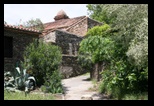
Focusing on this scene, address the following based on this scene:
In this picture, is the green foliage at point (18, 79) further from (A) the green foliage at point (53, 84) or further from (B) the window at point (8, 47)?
(B) the window at point (8, 47)

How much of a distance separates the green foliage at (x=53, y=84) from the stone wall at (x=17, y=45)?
253 centimetres

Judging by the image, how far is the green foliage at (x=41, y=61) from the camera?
12727mm

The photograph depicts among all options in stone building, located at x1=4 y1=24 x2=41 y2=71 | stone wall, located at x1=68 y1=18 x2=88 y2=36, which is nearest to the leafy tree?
stone building, located at x1=4 y1=24 x2=41 y2=71

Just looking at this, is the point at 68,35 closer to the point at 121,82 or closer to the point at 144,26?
the point at 121,82

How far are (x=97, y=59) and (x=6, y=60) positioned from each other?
16.5 ft

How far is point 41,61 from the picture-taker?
41.9 ft

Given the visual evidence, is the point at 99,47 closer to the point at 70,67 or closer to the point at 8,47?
the point at 8,47

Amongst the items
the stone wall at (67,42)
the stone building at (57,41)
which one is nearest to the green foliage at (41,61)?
the stone building at (57,41)

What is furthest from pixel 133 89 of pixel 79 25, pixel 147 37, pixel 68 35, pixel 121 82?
pixel 79 25

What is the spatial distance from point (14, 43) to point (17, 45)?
226 millimetres

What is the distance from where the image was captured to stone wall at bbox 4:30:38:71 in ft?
43.9

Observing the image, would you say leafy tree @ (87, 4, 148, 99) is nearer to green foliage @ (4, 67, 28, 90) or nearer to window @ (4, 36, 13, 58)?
green foliage @ (4, 67, 28, 90)

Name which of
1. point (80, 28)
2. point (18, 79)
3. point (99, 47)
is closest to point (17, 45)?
point (18, 79)

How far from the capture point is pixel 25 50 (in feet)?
46.0
